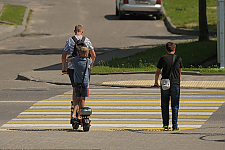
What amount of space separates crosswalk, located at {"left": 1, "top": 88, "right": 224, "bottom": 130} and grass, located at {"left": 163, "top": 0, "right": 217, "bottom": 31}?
52.0 feet

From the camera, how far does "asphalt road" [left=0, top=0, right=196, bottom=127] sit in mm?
13531

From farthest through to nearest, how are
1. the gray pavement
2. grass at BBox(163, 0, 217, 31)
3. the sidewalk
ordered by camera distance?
1. grass at BBox(163, 0, 217, 31)
2. the sidewalk
3. the gray pavement

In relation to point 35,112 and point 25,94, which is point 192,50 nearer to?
point 25,94

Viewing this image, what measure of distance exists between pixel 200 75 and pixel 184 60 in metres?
2.71

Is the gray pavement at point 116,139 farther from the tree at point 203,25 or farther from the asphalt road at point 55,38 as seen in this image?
the tree at point 203,25

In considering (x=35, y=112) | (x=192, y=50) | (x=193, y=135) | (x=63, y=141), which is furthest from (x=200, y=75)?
(x=63, y=141)

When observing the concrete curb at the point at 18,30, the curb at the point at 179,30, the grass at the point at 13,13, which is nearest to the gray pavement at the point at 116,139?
the curb at the point at 179,30

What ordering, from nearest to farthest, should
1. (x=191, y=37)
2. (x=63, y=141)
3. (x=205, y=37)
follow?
(x=63, y=141) < (x=205, y=37) < (x=191, y=37)

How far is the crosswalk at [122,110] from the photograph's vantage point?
902 cm

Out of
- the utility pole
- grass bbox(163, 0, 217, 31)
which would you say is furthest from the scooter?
grass bbox(163, 0, 217, 31)

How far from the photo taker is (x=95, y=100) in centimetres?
1171

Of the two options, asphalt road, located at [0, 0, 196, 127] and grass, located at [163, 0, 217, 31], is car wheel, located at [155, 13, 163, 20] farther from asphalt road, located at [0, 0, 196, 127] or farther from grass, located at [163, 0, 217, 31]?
grass, located at [163, 0, 217, 31]

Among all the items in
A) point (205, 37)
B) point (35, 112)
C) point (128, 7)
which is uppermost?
point (128, 7)

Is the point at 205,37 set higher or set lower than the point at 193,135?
higher
